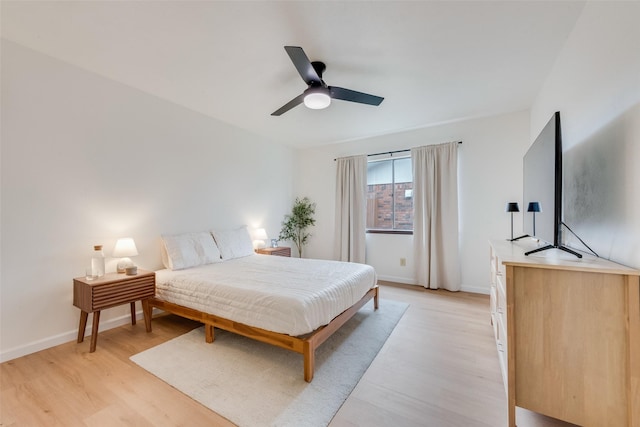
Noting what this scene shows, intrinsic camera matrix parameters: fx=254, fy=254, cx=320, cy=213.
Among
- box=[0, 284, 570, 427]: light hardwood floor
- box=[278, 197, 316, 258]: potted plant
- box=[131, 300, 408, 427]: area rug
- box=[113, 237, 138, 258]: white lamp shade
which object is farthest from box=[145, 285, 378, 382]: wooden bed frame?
box=[278, 197, 316, 258]: potted plant

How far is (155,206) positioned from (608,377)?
4.12m

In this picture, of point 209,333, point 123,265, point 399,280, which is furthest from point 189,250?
point 399,280

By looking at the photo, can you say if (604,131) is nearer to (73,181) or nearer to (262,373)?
(262,373)

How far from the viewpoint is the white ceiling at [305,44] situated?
1.81m

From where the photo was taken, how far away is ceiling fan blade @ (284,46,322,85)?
1.79 meters

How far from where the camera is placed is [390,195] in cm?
473

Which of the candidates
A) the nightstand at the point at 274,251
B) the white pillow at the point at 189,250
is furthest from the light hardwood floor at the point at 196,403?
the nightstand at the point at 274,251

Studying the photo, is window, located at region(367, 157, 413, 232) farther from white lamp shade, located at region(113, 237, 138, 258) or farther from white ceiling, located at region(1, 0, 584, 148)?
white lamp shade, located at region(113, 237, 138, 258)

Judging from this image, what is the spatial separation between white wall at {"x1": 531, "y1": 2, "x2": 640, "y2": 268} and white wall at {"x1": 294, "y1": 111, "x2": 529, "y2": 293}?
166cm

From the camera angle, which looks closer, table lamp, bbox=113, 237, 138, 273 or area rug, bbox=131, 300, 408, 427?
area rug, bbox=131, 300, 408, 427

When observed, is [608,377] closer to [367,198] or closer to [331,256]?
[367,198]

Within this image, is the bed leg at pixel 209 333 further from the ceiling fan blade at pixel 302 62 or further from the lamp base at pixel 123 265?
the ceiling fan blade at pixel 302 62

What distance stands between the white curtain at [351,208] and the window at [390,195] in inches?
8.2

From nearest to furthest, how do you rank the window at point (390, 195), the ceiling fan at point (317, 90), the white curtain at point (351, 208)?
the ceiling fan at point (317, 90) → the window at point (390, 195) → the white curtain at point (351, 208)
